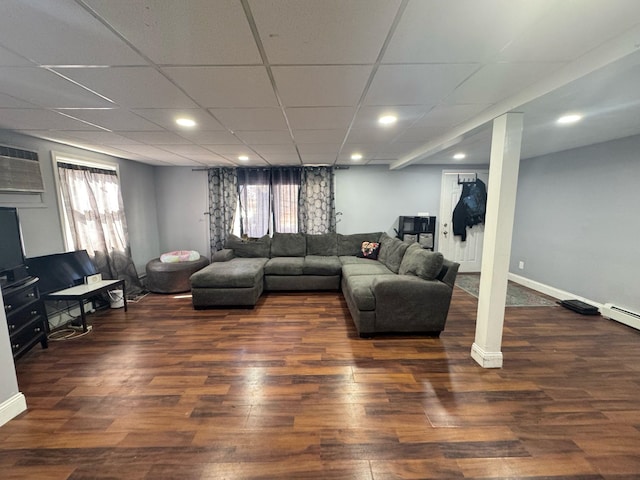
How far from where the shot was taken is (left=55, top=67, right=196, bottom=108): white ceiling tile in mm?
1504

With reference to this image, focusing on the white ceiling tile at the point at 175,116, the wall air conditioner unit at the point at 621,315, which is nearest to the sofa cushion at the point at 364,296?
the white ceiling tile at the point at 175,116

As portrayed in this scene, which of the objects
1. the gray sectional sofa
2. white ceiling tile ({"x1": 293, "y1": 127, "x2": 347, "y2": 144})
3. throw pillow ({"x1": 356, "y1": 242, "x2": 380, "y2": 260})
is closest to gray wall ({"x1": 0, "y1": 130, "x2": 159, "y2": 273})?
the gray sectional sofa

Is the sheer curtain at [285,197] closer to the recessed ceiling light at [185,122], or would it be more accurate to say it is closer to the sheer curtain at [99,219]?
the sheer curtain at [99,219]

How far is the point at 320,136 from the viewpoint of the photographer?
295 centimetres

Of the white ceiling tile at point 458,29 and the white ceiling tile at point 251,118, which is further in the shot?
the white ceiling tile at point 251,118

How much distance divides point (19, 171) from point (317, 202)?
414cm

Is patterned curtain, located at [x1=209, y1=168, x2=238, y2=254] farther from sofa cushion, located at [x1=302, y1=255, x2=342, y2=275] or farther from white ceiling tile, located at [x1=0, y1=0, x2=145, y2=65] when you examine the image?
white ceiling tile, located at [x1=0, y1=0, x2=145, y2=65]

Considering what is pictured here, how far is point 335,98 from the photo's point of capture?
6.21 feet

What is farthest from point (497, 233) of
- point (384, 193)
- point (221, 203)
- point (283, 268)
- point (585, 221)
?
point (221, 203)

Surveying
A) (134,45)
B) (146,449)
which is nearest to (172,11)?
(134,45)

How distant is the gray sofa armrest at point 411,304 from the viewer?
283 centimetres

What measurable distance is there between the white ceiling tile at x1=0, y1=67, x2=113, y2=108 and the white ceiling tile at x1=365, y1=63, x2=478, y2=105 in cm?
202

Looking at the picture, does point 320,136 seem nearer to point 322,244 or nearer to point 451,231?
point 322,244

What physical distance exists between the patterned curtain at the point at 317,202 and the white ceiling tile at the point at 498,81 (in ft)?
11.2
